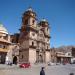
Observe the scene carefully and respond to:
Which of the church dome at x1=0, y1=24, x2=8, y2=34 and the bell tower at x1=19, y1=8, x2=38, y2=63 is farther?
the church dome at x1=0, y1=24, x2=8, y2=34

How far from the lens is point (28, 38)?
54.7m

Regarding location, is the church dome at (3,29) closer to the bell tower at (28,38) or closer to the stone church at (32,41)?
the stone church at (32,41)

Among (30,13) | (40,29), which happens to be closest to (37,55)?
(40,29)

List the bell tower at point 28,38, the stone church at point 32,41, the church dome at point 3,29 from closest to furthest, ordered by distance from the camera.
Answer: the bell tower at point 28,38
the stone church at point 32,41
the church dome at point 3,29

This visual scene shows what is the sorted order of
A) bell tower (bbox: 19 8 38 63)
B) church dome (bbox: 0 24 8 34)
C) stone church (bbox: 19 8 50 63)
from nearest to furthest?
bell tower (bbox: 19 8 38 63)
stone church (bbox: 19 8 50 63)
church dome (bbox: 0 24 8 34)

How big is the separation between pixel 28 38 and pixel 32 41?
194 centimetres

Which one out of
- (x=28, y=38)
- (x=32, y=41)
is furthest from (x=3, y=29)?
(x=32, y=41)

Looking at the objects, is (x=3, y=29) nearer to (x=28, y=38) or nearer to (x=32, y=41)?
(x=28, y=38)

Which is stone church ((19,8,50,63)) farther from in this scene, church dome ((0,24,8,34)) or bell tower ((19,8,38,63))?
church dome ((0,24,8,34))

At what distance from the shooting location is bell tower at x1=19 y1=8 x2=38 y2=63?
54.2 metres

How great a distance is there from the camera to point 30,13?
5684cm

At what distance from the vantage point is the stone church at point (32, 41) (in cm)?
5450

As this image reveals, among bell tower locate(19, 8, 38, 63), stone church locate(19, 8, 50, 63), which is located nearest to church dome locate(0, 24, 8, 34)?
stone church locate(19, 8, 50, 63)

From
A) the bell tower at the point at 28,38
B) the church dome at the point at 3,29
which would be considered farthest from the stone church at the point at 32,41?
the church dome at the point at 3,29
